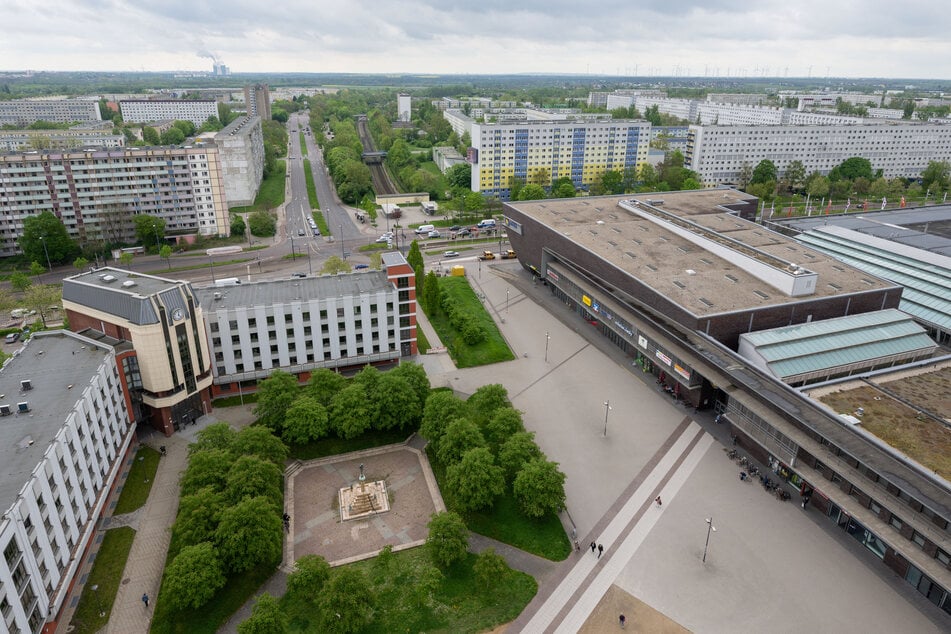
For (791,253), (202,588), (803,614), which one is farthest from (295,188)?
(803,614)

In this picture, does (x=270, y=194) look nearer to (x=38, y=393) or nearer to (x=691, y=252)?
(x=691, y=252)

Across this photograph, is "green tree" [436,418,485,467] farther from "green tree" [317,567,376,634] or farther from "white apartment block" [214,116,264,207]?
"white apartment block" [214,116,264,207]

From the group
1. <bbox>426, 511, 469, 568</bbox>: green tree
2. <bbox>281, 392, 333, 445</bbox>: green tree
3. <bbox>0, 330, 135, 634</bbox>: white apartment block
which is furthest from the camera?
<bbox>281, 392, 333, 445</bbox>: green tree

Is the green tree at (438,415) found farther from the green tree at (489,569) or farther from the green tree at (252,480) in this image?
the green tree at (489,569)

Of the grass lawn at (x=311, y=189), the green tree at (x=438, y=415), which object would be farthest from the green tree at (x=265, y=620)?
the grass lawn at (x=311, y=189)

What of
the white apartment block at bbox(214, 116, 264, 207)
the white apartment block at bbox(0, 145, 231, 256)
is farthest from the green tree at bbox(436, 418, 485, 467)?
the white apartment block at bbox(214, 116, 264, 207)

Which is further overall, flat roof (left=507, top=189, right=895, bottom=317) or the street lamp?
flat roof (left=507, top=189, right=895, bottom=317)
